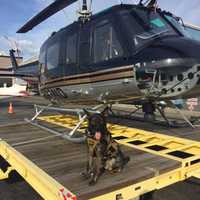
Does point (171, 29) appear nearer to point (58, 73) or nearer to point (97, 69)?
point (97, 69)

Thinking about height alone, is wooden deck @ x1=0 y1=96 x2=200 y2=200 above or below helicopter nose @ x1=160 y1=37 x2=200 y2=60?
below

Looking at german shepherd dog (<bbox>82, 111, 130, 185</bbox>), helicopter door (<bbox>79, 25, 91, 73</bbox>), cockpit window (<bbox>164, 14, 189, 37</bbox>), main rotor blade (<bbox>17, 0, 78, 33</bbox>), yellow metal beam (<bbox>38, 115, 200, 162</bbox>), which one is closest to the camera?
german shepherd dog (<bbox>82, 111, 130, 185</bbox>)

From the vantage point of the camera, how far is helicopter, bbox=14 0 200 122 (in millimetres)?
4949

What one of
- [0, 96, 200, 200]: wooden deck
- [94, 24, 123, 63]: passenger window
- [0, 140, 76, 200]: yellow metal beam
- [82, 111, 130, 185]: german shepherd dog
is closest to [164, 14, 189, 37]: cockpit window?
[94, 24, 123, 63]: passenger window

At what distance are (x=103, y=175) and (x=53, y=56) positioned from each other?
5.11 meters

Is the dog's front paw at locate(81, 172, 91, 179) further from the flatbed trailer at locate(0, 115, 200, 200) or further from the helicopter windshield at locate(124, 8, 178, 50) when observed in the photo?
the helicopter windshield at locate(124, 8, 178, 50)

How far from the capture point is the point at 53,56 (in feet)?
26.0

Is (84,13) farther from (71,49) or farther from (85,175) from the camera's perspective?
(85,175)

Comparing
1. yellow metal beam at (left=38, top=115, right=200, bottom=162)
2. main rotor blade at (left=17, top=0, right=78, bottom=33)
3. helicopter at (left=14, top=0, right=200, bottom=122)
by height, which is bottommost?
yellow metal beam at (left=38, top=115, right=200, bottom=162)

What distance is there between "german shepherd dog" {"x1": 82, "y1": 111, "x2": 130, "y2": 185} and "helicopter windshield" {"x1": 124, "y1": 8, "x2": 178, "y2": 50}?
2.09m

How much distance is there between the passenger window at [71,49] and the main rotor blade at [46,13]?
1157 millimetres

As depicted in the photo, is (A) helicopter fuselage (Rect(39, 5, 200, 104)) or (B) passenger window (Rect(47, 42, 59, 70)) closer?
(A) helicopter fuselage (Rect(39, 5, 200, 104))

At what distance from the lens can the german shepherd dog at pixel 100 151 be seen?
3.49m

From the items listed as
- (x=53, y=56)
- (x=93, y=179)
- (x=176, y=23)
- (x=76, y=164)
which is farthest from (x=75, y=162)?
(x=53, y=56)
